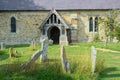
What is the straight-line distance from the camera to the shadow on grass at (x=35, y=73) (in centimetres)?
1633

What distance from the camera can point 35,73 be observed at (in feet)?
55.4

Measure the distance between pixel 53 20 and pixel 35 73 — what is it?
82.0 ft

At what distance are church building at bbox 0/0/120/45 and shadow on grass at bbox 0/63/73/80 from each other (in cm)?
2303

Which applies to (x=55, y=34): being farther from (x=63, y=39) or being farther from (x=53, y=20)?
(x=63, y=39)

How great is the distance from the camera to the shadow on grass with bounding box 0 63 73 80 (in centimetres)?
1633

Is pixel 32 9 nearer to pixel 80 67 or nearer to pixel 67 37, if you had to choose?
pixel 67 37

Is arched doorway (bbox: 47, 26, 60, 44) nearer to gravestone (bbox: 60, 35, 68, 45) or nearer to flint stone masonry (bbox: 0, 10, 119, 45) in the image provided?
flint stone masonry (bbox: 0, 10, 119, 45)

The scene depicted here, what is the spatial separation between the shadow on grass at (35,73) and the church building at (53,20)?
2303 cm

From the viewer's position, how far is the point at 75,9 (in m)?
41.8

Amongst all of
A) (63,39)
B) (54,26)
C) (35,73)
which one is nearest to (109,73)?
→ (35,73)

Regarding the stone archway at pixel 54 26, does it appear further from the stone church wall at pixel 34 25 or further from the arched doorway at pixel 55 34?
the stone church wall at pixel 34 25

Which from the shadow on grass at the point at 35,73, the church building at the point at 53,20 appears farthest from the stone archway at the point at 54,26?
the shadow on grass at the point at 35,73

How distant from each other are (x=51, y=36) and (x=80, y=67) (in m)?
26.3

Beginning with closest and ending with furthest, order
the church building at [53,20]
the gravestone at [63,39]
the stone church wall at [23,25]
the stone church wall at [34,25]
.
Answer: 1. the gravestone at [63,39]
2. the church building at [53,20]
3. the stone church wall at [34,25]
4. the stone church wall at [23,25]
